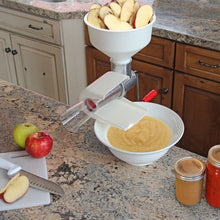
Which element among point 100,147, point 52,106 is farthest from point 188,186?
point 52,106

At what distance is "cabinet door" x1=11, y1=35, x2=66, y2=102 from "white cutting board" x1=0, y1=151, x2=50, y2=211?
Result: 4.30ft

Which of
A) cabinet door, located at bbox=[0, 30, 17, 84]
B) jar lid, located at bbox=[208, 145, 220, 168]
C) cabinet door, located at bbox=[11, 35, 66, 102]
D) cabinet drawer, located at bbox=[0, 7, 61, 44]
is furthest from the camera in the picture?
cabinet door, located at bbox=[0, 30, 17, 84]

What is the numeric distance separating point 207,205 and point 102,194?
27 cm

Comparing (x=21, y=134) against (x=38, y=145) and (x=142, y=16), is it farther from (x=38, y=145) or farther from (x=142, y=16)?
(x=142, y=16)

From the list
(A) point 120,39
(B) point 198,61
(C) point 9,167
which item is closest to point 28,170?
(C) point 9,167

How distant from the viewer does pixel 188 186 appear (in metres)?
0.90

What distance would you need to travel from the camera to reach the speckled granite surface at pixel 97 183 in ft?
3.04

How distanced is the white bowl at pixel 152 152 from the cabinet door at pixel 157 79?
85 cm

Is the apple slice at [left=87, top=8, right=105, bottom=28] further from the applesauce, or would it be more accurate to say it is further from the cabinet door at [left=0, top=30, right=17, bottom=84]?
the cabinet door at [left=0, top=30, right=17, bottom=84]

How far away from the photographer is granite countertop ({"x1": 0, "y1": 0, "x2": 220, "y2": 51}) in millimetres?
1825

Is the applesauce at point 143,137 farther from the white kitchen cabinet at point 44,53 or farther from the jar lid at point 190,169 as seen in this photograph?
the white kitchen cabinet at point 44,53

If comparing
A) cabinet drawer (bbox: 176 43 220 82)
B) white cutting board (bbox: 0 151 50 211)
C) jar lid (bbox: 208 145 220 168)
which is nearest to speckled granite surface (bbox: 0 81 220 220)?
white cutting board (bbox: 0 151 50 211)

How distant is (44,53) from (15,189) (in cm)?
159

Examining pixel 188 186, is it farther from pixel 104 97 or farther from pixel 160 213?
pixel 104 97
